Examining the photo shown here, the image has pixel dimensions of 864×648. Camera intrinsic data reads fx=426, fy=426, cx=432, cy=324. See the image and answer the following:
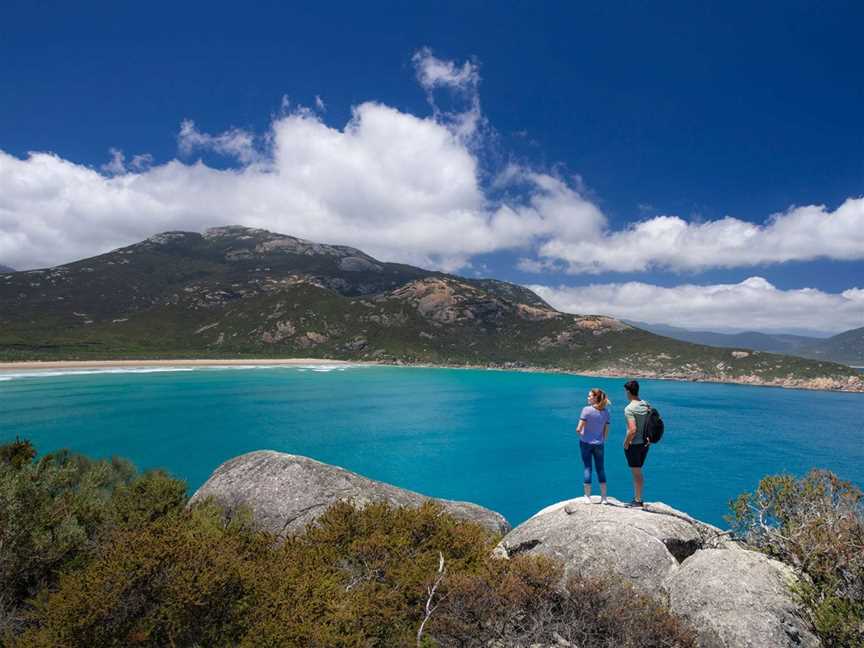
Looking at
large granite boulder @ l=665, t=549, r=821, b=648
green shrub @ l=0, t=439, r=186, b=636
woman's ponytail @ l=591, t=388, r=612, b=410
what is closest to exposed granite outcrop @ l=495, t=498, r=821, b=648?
large granite boulder @ l=665, t=549, r=821, b=648

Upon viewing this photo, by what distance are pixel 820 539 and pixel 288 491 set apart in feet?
47.5

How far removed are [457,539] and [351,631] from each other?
376cm

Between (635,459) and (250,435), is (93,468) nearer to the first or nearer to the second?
(635,459)

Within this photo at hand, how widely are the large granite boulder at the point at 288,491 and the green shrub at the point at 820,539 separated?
27.3ft

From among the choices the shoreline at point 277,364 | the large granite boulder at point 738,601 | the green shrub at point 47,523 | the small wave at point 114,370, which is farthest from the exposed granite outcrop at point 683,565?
the shoreline at point 277,364

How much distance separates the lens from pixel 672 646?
22.1ft

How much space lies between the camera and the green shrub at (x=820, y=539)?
748 cm

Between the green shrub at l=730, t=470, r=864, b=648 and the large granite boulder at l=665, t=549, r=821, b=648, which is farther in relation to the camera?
the green shrub at l=730, t=470, r=864, b=648

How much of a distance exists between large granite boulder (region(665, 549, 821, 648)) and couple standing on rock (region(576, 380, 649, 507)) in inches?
105

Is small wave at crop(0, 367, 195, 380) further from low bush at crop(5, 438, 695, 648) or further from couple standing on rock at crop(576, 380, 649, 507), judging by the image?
couple standing on rock at crop(576, 380, 649, 507)

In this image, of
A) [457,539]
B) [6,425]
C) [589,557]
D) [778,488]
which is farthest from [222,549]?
[6,425]

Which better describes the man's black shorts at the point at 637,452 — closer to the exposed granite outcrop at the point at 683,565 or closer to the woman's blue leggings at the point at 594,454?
the woman's blue leggings at the point at 594,454

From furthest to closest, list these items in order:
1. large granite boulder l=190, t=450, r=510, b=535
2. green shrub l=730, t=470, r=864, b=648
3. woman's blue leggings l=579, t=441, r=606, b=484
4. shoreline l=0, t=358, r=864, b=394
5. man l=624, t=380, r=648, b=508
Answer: shoreline l=0, t=358, r=864, b=394 < large granite boulder l=190, t=450, r=510, b=535 < woman's blue leggings l=579, t=441, r=606, b=484 < man l=624, t=380, r=648, b=508 < green shrub l=730, t=470, r=864, b=648

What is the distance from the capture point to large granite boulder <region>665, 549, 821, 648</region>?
736 cm
